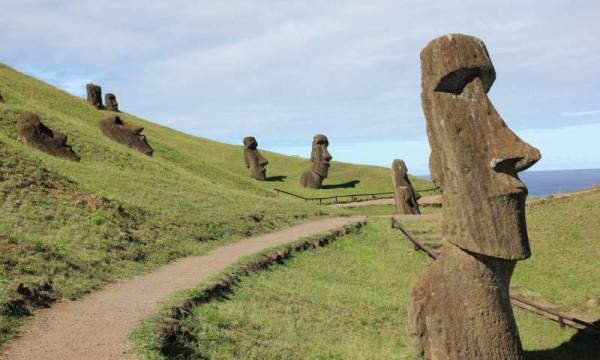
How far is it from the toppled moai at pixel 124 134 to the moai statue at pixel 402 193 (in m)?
17.0

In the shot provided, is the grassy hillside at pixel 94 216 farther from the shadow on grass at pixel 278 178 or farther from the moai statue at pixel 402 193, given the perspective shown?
the shadow on grass at pixel 278 178

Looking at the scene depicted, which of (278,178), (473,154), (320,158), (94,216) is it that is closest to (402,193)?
(320,158)

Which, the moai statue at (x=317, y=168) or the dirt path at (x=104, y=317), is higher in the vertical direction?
the moai statue at (x=317, y=168)

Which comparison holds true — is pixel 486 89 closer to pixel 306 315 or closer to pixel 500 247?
pixel 500 247

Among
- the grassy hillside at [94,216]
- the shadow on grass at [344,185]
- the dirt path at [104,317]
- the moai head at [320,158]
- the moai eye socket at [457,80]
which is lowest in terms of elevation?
the dirt path at [104,317]

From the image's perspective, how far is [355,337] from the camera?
34.9 feet

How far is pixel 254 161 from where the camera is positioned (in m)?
48.3

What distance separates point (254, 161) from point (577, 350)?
1502 inches

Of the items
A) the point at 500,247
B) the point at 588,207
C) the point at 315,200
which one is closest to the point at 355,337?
the point at 500,247

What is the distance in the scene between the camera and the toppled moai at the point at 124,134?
37.8m

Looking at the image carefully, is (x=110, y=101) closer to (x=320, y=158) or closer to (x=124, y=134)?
(x=124, y=134)

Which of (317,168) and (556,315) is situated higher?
(317,168)

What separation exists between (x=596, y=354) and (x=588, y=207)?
1192 cm

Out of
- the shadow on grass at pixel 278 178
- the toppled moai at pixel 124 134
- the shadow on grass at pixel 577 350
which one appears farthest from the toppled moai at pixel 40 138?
the shadow on grass at pixel 278 178
